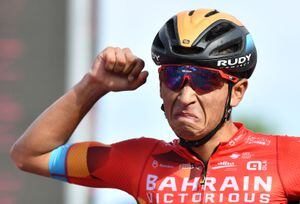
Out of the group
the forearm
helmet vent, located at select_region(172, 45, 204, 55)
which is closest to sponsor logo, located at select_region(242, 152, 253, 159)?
helmet vent, located at select_region(172, 45, 204, 55)

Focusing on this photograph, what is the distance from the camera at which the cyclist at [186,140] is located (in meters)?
5.28

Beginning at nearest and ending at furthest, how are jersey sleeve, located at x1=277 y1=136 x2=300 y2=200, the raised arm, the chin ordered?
jersey sleeve, located at x1=277 y1=136 x2=300 y2=200
the chin
the raised arm

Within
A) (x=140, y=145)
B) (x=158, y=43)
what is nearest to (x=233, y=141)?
(x=140, y=145)

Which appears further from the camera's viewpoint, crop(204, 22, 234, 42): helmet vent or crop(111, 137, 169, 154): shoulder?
crop(111, 137, 169, 154): shoulder

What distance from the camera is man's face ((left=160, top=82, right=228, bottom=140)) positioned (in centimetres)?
528

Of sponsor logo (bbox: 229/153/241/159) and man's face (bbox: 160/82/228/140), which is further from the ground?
man's face (bbox: 160/82/228/140)

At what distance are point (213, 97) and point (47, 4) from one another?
4.24m

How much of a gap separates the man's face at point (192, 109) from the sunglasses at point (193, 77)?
2 cm

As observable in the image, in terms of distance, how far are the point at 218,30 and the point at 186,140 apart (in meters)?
0.53

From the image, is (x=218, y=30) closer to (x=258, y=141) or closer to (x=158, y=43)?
(x=158, y=43)

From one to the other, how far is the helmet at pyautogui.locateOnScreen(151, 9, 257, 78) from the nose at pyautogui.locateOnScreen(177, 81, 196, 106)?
0.12m

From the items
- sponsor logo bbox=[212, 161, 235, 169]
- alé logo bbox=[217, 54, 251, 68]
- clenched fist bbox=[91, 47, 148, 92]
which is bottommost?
sponsor logo bbox=[212, 161, 235, 169]

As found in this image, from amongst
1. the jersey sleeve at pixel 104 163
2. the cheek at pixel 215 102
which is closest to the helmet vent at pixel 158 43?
the cheek at pixel 215 102

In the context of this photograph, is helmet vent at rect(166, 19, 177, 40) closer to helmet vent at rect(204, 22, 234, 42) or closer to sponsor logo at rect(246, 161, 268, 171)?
helmet vent at rect(204, 22, 234, 42)
